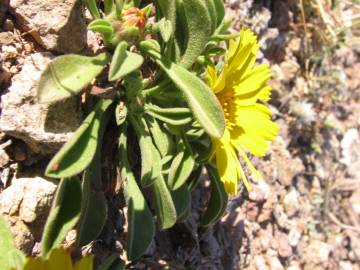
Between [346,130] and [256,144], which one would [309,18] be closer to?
[346,130]

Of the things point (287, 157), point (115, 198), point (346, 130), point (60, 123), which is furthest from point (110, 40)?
point (346, 130)

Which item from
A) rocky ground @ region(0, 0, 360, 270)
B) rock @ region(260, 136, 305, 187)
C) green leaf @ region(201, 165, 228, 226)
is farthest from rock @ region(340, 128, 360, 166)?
green leaf @ region(201, 165, 228, 226)

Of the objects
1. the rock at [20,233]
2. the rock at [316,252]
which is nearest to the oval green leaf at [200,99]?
the rock at [20,233]

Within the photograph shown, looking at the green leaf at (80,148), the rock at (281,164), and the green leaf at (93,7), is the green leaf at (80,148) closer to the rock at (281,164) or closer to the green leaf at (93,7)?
the green leaf at (93,7)

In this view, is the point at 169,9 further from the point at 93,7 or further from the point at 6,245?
the point at 6,245

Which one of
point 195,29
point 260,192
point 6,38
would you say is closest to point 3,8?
point 6,38
